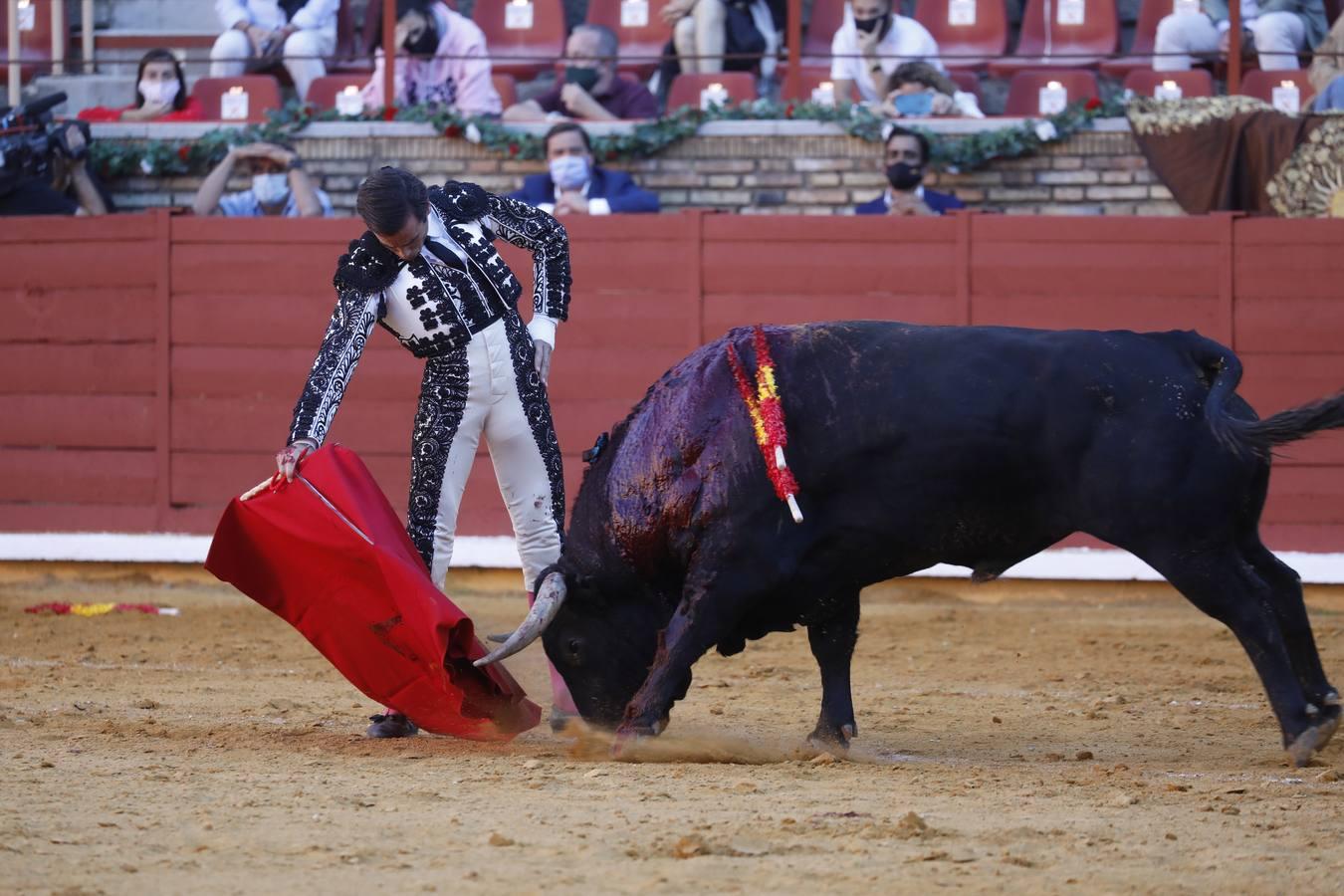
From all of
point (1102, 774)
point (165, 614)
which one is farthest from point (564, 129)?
point (1102, 774)

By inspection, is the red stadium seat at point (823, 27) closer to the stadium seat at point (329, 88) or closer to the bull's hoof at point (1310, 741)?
the stadium seat at point (329, 88)

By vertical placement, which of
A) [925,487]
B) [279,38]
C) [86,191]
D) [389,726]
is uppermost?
[279,38]

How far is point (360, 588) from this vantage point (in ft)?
13.7

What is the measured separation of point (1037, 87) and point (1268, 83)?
1.09 meters

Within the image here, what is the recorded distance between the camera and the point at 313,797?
10.8 feet

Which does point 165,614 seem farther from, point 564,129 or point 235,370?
point 564,129

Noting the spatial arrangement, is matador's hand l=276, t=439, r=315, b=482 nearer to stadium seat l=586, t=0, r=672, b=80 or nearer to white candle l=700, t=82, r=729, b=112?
white candle l=700, t=82, r=729, b=112

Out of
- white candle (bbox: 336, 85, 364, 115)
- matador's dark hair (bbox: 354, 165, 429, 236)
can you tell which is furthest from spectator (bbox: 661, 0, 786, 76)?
matador's dark hair (bbox: 354, 165, 429, 236)

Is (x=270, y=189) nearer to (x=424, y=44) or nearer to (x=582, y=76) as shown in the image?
(x=424, y=44)

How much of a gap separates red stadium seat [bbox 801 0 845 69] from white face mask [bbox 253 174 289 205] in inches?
113

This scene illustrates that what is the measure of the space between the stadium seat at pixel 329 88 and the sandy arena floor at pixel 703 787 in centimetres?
393

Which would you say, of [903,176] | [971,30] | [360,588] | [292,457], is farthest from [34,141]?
[360,588]

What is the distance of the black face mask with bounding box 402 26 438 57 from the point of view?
A: 8.88 meters

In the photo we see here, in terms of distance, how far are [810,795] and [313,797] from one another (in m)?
0.91
